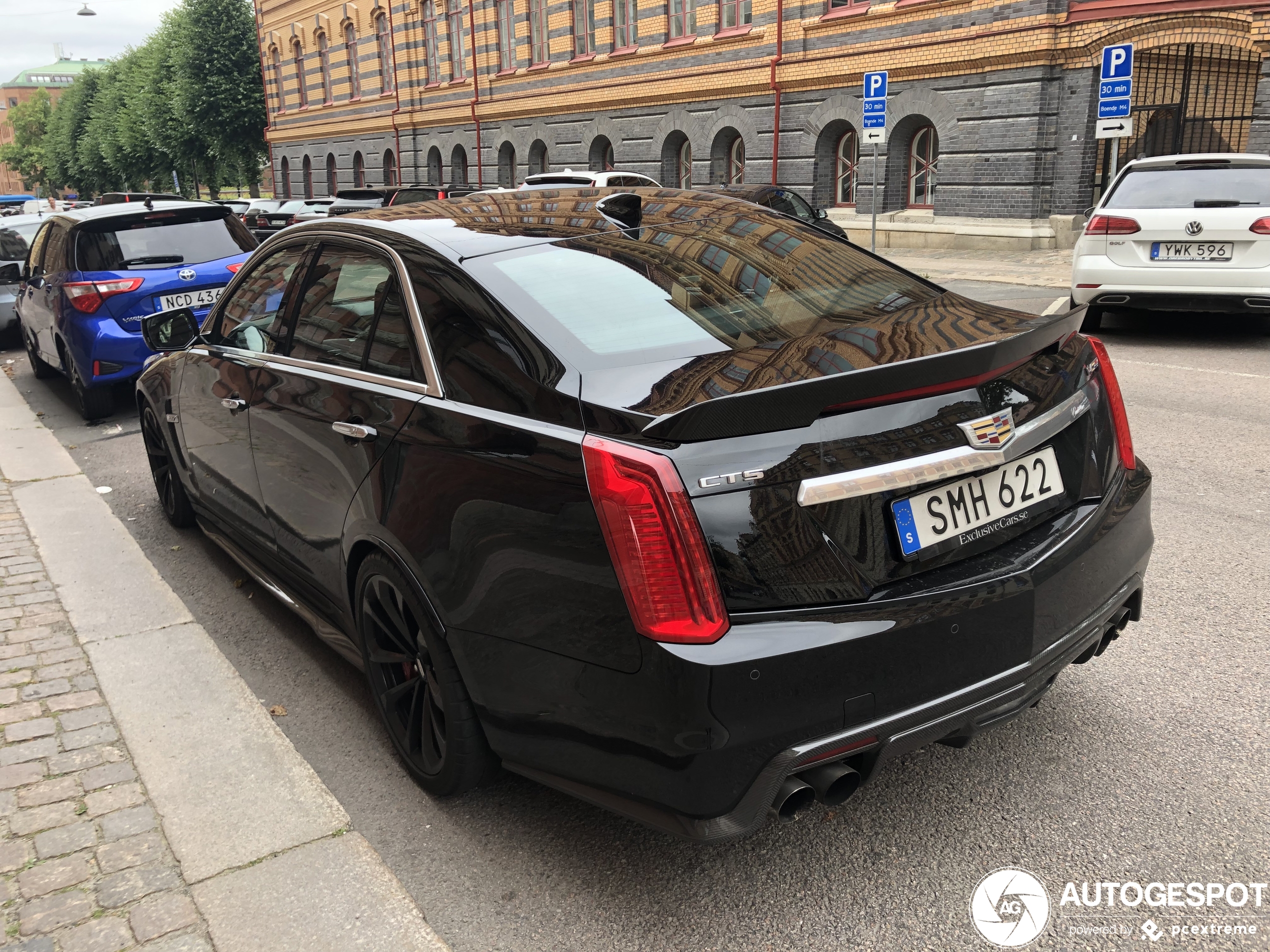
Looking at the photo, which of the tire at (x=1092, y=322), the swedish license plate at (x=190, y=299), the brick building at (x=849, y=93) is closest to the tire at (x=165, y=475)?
the swedish license plate at (x=190, y=299)

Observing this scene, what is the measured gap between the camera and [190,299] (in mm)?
9070

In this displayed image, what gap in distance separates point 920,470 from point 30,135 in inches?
5901

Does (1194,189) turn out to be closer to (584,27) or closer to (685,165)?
(685,165)

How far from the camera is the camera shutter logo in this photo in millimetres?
2463

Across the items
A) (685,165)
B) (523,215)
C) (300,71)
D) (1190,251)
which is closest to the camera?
(523,215)

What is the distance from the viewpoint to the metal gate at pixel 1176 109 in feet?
62.8

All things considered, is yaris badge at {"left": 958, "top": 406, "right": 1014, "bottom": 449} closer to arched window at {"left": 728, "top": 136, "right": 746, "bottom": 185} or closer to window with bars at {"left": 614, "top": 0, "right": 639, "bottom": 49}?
arched window at {"left": 728, "top": 136, "right": 746, "bottom": 185}

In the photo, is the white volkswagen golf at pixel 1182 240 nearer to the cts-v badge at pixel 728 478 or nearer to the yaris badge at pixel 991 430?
the yaris badge at pixel 991 430

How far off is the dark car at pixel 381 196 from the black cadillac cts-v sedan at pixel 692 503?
1580 centimetres

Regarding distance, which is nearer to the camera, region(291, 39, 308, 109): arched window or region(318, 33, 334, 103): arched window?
region(318, 33, 334, 103): arched window

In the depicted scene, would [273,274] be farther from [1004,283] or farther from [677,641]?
[1004,283]

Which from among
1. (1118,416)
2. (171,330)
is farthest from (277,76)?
(1118,416)

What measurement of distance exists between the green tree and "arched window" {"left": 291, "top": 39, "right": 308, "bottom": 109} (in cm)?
8817

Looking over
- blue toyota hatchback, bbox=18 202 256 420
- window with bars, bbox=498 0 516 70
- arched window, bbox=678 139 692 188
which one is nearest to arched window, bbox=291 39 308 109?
window with bars, bbox=498 0 516 70
